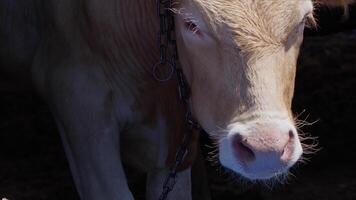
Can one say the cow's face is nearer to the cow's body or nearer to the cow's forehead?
the cow's forehead

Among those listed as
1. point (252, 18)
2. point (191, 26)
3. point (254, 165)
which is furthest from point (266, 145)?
point (191, 26)

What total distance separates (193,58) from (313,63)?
3383 mm

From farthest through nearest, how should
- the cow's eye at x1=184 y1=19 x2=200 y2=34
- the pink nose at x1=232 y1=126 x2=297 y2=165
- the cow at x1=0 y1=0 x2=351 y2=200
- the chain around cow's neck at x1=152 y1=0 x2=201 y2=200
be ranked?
the chain around cow's neck at x1=152 y1=0 x2=201 y2=200 < the cow's eye at x1=184 y1=19 x2=200 y2=34 < the cow at x1=0 y1=0 x2=351 y2=200 < the pink nose at x1=232 y1=126 x2=297 y2=165

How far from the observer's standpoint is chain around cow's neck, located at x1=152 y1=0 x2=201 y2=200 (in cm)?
486

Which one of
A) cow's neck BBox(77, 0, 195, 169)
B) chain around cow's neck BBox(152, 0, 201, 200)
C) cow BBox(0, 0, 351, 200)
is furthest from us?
cow's neck BBox(77, 0, 195, 169)

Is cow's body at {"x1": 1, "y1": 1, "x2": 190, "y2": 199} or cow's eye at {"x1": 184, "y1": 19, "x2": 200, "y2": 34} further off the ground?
cow's eye at {"x1": 184, "y1": 19, "x2": 200, "y2": 34}

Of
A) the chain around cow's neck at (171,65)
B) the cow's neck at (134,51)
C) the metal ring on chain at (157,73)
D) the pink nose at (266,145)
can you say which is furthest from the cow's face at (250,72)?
the cow's neck at (134,51)

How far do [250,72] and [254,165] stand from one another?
39cm

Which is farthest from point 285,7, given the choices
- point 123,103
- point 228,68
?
point 123,103

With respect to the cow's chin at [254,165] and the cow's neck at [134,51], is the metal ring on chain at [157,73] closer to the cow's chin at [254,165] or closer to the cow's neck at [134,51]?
the cow's neck at [134,51]

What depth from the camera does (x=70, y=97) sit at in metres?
5.25

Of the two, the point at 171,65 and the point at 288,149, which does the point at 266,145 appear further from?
the point at 171,65

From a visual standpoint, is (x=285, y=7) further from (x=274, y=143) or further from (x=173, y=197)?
(x=173, y=197)

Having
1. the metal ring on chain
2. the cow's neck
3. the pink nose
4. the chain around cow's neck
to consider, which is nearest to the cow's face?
the pink nose
